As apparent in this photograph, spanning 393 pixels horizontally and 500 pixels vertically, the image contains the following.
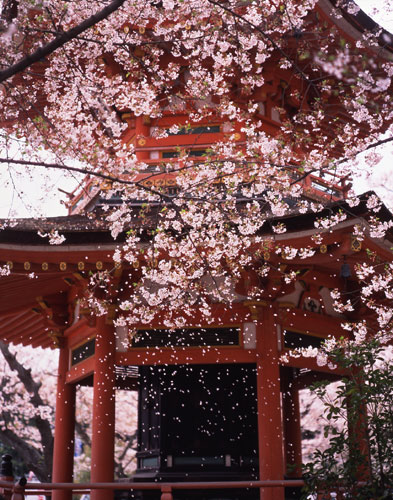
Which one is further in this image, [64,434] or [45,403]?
[45,403]

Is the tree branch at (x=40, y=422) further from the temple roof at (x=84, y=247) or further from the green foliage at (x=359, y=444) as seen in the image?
the green foliage at (x=359, y=444)

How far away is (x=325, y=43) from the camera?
32.2 feet

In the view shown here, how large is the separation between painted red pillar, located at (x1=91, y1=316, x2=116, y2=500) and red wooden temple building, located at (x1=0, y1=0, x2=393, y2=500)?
0.01 m

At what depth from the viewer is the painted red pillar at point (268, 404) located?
27.1 ft

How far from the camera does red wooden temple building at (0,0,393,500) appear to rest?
27.0 ft

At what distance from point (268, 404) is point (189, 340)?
143 cm

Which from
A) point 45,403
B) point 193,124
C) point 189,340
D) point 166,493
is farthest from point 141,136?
point 45,403

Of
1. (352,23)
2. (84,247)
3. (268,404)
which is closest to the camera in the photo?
(84,247)

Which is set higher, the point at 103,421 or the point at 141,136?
the point at 141,136

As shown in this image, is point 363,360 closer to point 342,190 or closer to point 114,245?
point 114,245

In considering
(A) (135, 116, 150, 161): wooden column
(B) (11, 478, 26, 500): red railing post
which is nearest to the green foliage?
(B) (11, 478, 26, 500): red railing post

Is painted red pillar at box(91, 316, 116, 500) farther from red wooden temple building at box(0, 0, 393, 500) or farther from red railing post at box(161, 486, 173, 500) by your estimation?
red railing post at box(161, 486, 173, 500)

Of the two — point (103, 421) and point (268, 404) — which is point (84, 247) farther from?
point (268, 404)

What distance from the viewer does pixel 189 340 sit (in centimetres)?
909
